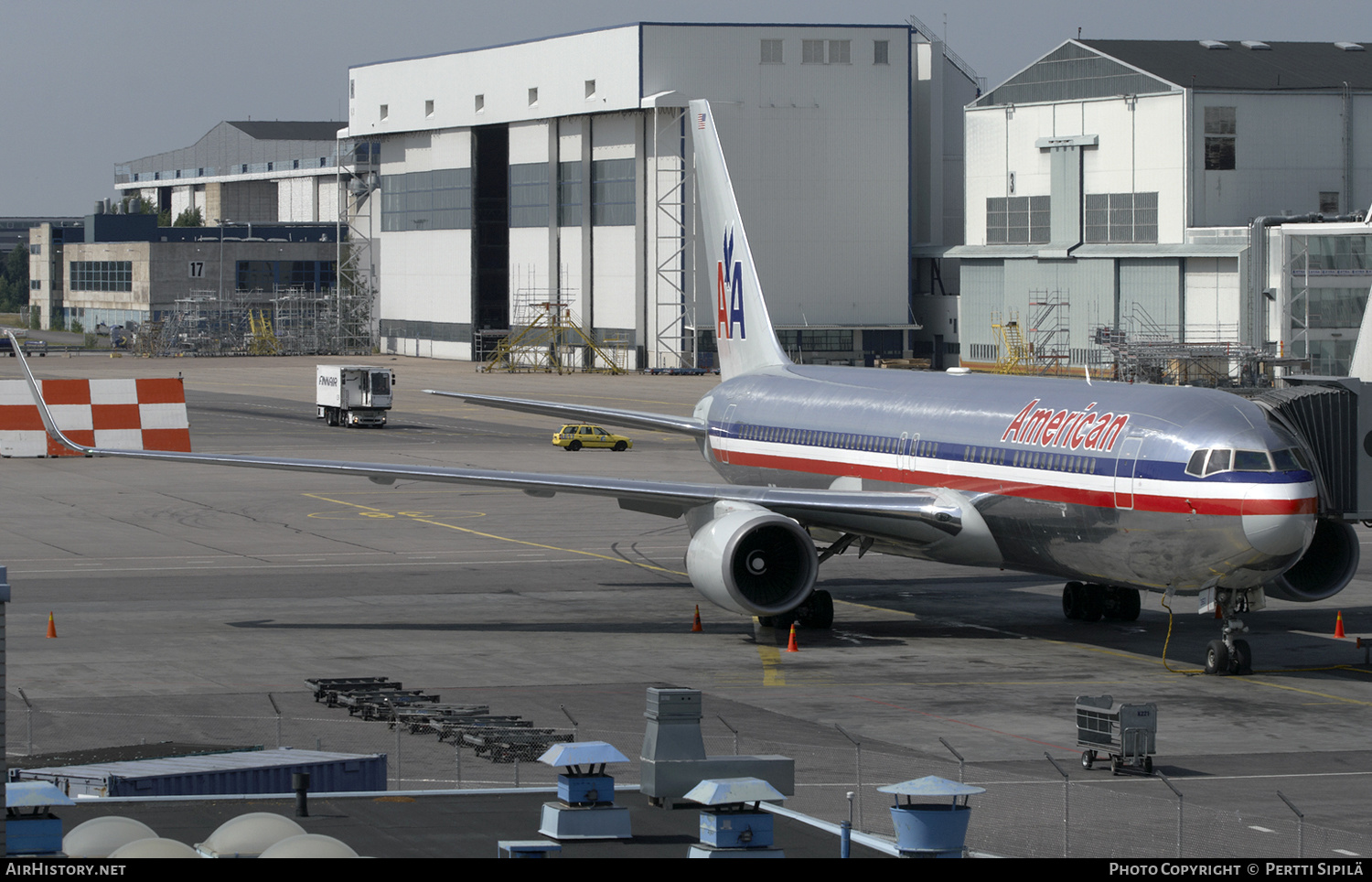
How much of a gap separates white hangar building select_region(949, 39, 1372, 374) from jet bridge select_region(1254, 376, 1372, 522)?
69910mm

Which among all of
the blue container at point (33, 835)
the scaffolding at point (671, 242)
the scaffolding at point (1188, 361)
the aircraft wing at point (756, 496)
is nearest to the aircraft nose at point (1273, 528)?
the aircraft wing at point (756, 496)

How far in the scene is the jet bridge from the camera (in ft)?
108

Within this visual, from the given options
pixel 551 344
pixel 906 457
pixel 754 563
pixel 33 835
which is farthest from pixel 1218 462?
pixel 551 344

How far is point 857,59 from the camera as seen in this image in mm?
134250

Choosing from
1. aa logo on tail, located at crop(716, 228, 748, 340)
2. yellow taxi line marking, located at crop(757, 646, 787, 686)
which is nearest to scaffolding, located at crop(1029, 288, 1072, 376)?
aa logo on tail, located at crop(716, 228, 748, 340)

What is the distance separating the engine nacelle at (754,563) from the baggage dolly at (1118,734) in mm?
9799

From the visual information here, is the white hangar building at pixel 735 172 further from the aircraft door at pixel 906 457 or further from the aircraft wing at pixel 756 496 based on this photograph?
the aircraft wing at pixel 756 496

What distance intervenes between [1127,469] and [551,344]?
113 metres

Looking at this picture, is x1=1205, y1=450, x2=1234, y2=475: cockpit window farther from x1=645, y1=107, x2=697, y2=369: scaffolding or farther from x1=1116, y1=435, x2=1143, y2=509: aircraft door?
x1=645, y1=107, x2=697, y2=369: scaffolding

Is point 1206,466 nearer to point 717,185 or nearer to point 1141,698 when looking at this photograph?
point 1141,698

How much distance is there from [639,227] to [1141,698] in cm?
10814
